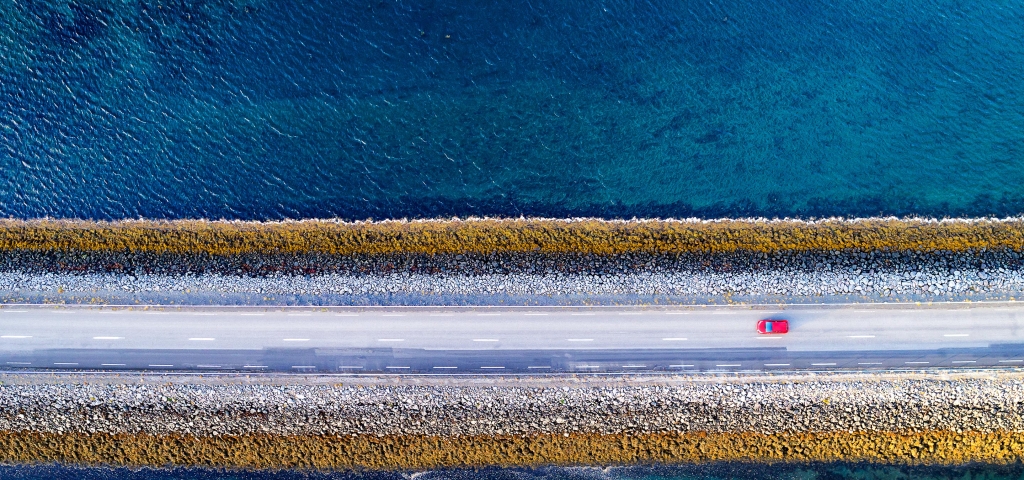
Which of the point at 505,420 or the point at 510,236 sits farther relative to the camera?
the point at 510,236

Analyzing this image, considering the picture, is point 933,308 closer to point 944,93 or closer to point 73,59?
point 944,93

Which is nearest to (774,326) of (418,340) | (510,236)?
(510,236)

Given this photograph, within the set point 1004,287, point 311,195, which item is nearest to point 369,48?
point 311,195

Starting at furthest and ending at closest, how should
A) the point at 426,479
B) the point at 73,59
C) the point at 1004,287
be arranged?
Answer: 1. the point at 73,59
2. the point at 426,479
3. the point at 1004,287

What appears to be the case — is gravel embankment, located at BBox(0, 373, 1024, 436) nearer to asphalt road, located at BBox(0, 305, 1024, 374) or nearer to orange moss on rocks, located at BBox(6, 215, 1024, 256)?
asphalt road, located at BBox(0, 305, 1024, 374)

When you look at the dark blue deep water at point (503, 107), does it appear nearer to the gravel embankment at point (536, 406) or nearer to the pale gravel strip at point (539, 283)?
the pale gravel strip at point (539, 283)

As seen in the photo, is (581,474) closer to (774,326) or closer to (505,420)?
(505,420)

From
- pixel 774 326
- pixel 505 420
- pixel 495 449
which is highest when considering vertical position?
pixel 774 326
